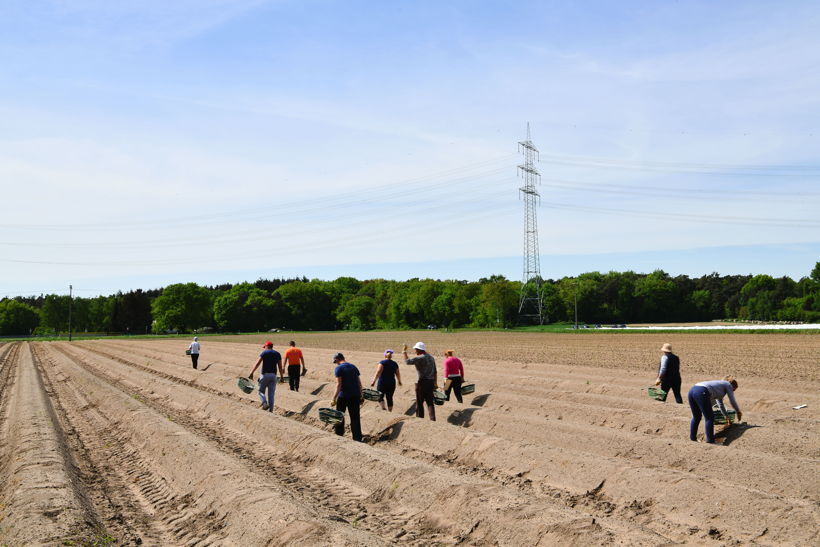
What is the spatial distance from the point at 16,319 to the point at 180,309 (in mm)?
61908

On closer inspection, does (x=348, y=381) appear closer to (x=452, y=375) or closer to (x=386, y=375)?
(x=386, y=375)

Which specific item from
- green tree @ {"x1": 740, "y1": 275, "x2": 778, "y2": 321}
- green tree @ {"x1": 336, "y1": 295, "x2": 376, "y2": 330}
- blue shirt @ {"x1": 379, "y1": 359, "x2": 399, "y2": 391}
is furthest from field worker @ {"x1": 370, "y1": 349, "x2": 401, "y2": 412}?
green tree @ {"x1": 336, "y1": 295, "x2": 376, "y2": 330}

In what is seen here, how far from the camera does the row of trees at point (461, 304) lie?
116531 millimetres

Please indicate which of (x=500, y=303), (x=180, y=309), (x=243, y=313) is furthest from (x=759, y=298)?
(x=180, y=309)

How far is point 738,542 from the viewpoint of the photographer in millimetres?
8133

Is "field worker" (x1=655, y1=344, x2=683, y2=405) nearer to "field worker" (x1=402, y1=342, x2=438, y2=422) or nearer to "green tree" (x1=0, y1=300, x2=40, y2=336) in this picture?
"field worker" (x1=402, y1=342, x2=438, y2=422)

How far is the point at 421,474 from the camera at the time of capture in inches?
416

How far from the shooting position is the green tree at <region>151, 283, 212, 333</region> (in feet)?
416

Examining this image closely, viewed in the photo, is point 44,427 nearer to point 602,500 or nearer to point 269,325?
point 602,500

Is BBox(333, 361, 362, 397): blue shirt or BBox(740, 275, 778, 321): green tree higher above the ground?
BBox(740, 275, 778, 321): green tree

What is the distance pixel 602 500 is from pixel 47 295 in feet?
562

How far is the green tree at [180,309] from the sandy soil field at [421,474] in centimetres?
11012

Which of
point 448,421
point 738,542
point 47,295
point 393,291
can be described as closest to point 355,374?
point 448,421

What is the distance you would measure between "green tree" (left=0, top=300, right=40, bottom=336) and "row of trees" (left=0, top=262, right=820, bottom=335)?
84.6ft
